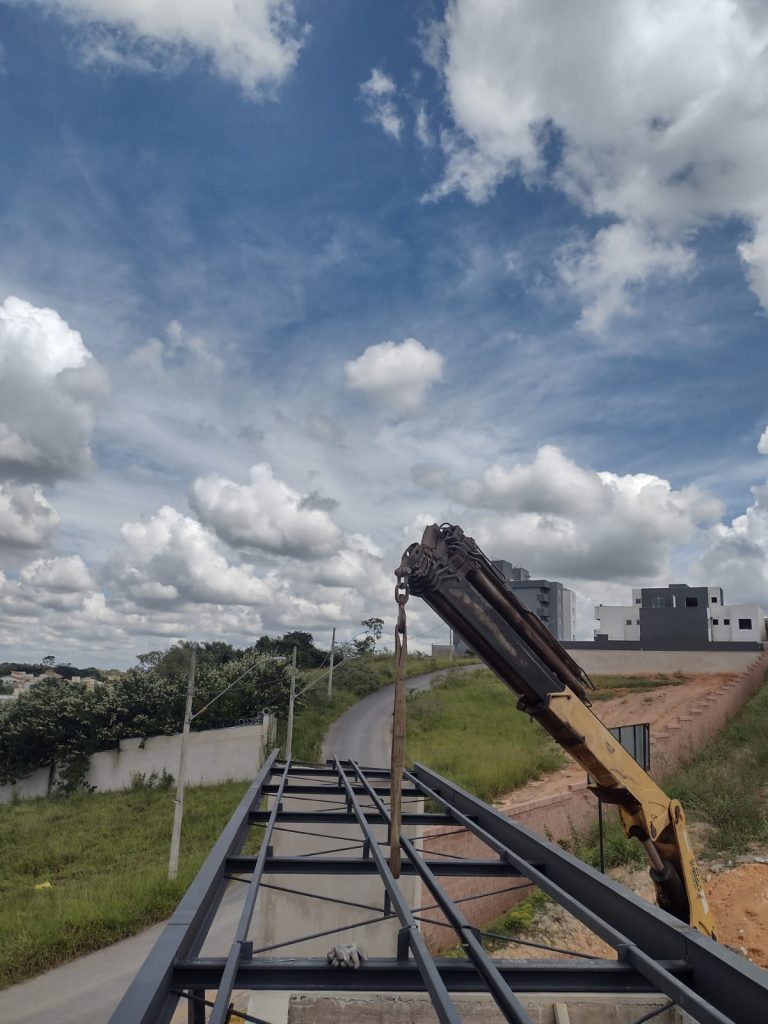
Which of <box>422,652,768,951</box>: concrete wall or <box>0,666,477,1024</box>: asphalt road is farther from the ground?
<box>422,652,768,951</box>: concrete wall

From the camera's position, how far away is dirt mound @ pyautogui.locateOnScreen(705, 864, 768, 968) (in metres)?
11.7

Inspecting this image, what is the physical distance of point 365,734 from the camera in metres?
37.3

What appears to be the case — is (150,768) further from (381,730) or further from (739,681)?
(739,681)

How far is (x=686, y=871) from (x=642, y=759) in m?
3.61

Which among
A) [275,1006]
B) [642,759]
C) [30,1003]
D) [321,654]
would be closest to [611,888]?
[275,1006]

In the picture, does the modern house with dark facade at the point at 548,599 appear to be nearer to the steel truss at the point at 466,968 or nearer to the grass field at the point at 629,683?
the grass field at the point at 629,683

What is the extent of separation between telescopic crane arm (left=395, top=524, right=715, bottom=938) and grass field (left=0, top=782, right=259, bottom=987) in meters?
14.4

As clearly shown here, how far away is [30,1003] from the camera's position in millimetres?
14508

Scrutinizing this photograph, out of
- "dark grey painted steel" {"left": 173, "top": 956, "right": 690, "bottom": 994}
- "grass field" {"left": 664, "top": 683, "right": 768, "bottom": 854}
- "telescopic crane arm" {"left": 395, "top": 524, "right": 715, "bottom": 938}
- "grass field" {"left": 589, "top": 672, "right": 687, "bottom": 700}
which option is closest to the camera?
"dark grey painted steel" {"left": 173, "top": 956, "right": 690, "bottom": 994}

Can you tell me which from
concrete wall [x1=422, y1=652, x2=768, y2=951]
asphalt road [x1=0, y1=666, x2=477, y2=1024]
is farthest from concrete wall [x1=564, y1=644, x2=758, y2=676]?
asphalt road [x1=0, y1=666, x2=477, y2=1024]

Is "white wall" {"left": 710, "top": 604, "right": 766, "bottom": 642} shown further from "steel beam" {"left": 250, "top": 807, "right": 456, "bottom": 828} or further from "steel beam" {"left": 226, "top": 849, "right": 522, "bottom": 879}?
"steel beam" {"left": 226, "top": 849, "right": 522, "bottom": 879}

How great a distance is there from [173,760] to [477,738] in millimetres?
14298

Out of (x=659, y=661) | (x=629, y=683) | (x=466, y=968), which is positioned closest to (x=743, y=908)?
(x=466, y=968)

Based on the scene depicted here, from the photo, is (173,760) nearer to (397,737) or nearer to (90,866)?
(90,866)
